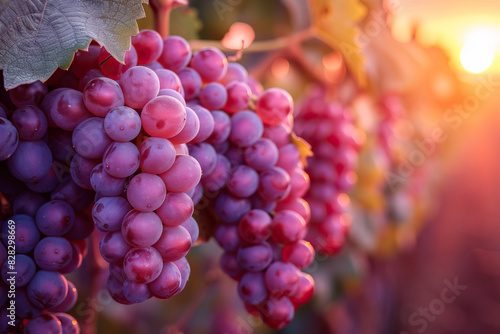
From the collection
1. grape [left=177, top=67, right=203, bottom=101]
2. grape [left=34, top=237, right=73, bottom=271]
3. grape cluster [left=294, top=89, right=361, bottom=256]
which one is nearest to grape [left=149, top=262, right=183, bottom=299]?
grape [left=34, top=237, right=73, bottom=271]

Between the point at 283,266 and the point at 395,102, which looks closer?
the point at 283,266

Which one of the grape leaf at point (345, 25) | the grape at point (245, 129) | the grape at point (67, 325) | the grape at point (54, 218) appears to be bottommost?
the grape at point (67, 325)

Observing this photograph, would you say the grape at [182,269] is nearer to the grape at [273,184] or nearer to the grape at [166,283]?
the grape at [166,283]

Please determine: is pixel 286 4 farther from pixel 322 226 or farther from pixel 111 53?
pixel 111 53

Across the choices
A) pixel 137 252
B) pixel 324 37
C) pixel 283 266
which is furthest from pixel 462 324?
pixel 137 252

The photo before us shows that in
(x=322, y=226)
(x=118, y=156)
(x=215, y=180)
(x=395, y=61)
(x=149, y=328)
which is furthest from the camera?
(x=395, y=61)

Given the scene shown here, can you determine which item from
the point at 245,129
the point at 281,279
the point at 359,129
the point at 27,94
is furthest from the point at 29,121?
the point at 359,129

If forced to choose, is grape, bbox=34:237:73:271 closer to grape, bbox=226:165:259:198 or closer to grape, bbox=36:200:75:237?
grape, bbox=36:200:75:237

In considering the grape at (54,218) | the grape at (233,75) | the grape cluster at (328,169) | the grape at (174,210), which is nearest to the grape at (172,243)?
the grape at (174,210)
